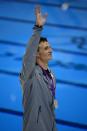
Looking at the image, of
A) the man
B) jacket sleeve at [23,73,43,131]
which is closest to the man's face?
the man

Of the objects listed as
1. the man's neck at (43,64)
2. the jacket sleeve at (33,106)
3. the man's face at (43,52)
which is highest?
the man's face at (43,52)

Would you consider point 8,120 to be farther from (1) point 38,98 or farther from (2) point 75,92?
(1) point 38,98

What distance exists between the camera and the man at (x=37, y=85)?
8.88 feet

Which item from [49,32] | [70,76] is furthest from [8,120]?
[49,32]

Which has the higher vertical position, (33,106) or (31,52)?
(31,52)

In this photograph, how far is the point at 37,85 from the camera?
2.73 metres

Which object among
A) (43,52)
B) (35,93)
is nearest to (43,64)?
(43,52)

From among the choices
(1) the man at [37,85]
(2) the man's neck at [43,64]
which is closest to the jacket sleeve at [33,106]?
(1) the man at [37,85]

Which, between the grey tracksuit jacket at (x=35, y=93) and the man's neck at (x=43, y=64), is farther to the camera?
the man's neck at (x=43, y=64)

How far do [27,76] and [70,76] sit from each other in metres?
2.69

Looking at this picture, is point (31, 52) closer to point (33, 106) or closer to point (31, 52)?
point (31, 52)

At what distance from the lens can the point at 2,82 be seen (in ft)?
17.2

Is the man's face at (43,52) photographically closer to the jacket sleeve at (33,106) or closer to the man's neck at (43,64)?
the man's neck at (43,64)

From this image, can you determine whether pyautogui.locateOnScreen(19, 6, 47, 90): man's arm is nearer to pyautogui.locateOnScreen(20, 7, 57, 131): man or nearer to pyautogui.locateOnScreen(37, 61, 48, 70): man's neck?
pyautogui.locateOnScreen(20, 7, 57, 131): man
